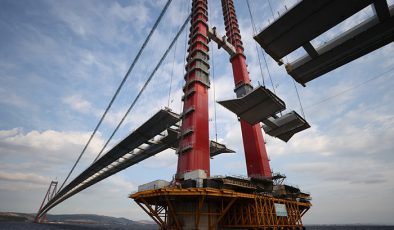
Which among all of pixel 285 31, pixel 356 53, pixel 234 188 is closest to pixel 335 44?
pixel 356 53

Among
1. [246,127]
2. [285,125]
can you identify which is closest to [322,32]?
[285,125]

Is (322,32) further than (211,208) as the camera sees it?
No

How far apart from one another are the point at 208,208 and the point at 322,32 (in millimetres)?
25318

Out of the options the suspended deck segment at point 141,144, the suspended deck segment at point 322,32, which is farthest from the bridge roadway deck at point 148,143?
the suspended deck segment at point 322,32

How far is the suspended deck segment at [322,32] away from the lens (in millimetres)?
19844

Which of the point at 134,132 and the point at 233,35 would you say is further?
the point at 233,35

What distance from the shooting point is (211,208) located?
32062 mm

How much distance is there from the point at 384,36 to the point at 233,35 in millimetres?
46632

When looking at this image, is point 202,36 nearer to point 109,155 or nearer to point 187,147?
point 187,147

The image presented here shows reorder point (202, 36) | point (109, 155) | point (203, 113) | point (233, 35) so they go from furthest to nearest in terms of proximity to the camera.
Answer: point (109, 155) → point (233, 35) → point (202, 36) → point (203, 113)

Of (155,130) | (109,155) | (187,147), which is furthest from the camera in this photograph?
(109,155)

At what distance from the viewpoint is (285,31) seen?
2234 centimetres

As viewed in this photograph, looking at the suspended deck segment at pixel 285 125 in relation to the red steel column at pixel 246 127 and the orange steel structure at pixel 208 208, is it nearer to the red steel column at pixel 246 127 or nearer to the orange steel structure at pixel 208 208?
the red steel column at pixel 246 127

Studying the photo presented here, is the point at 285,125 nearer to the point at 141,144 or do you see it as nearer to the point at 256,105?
the point at 256,105
